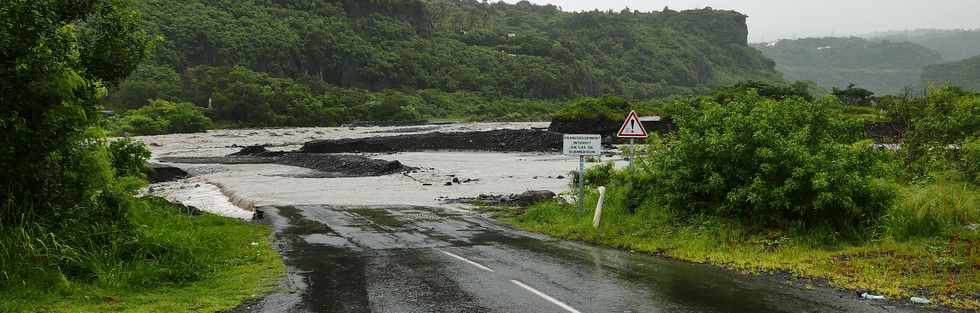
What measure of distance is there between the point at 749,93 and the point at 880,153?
292 cm

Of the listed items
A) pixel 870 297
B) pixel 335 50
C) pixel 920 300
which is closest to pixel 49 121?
pixel 870 297

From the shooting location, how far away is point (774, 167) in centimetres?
1444

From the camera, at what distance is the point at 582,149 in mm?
18781

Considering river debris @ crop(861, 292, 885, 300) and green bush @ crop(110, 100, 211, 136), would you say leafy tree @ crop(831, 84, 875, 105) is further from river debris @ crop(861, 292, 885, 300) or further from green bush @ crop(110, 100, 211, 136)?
river debris @ crop(861, 292, 885, 300)

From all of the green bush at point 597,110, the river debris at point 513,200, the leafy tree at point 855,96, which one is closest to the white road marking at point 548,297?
the river debris at point 513,200

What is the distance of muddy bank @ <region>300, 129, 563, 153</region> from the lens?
66.1 metres

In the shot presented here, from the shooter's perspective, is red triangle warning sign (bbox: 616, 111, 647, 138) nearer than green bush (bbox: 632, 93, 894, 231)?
No

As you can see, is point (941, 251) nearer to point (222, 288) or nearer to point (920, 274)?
point (920, 274)

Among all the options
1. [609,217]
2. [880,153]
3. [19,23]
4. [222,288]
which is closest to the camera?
A: [19,23]

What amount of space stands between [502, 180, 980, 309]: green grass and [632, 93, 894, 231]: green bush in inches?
16.2

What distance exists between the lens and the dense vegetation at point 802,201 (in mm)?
12344

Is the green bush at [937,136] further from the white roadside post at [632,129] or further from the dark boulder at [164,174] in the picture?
the dark boulder at [164,174]

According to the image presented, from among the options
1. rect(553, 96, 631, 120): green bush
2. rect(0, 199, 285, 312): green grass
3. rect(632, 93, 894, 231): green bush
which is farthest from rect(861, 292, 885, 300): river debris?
rect(553, 96, 631, 120): green bush

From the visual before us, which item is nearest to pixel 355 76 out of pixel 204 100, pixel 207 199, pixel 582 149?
pixel 204 100
